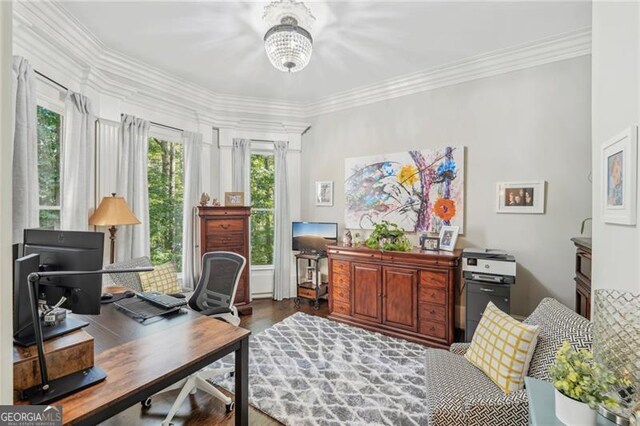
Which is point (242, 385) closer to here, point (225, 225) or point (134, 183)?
point (225, 225)

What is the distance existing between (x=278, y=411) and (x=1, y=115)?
2.21 m

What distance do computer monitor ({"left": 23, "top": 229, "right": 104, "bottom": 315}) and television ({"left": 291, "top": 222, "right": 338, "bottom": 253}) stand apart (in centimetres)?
299

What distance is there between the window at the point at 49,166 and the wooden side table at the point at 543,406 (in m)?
3.59

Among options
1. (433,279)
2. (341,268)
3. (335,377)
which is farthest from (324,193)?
(335,377)

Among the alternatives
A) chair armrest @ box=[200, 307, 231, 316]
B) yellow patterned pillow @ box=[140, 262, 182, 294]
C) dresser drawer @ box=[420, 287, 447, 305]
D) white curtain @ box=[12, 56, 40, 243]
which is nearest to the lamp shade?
yellow patterned pillow @ box=[140, 262, 182, 294]

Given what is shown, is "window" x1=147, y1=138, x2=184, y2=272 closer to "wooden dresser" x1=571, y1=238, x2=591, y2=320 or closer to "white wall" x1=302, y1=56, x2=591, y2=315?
"white wall" x1=302, y1=56, x2=591, y2=315

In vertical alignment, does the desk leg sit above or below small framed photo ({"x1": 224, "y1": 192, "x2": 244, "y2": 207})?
below

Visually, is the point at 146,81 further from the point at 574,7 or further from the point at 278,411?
the point at 574,7

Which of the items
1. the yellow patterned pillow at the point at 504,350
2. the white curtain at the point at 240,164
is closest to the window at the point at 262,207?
the white curtain at the point at 240,164

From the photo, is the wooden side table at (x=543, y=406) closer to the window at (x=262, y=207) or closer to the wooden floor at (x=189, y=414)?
the wooden floor at (x=189, y=414)

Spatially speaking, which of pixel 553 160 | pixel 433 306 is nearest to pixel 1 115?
pixel 433 306

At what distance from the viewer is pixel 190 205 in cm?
396

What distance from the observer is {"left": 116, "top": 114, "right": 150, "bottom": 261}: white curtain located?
3217mm

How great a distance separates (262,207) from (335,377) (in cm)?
281
